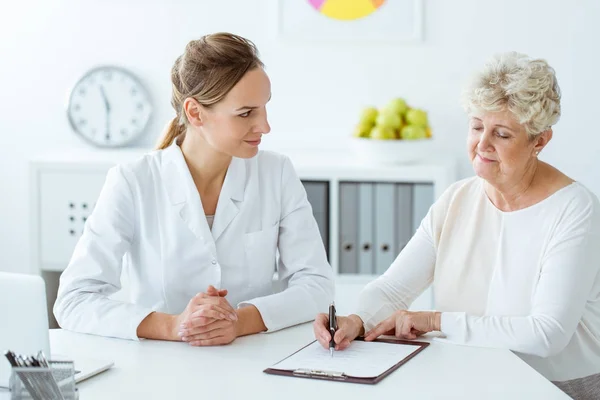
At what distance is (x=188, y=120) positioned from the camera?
2268 millimetres

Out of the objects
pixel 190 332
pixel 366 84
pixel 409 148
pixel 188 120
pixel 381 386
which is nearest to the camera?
pixel 381 386

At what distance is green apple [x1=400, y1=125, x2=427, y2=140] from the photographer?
11.6 ft

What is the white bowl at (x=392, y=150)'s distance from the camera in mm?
3510

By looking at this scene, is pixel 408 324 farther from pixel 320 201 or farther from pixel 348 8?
pixel 348 8

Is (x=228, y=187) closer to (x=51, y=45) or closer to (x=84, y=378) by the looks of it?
(x=84, y=378)

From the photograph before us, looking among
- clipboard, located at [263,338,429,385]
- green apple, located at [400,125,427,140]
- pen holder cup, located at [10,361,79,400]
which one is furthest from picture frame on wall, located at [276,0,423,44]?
pen holder cup, located at [10,361,79,400]

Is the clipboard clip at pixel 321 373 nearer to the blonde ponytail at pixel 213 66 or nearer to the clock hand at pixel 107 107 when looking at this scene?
the blonde ponytail at pixel 213 66

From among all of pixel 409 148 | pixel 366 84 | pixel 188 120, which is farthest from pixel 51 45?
pixel 188 120

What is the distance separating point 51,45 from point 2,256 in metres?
0.96

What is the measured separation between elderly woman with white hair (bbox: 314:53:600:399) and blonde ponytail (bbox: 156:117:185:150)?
64cm

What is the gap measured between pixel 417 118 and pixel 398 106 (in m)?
0.10

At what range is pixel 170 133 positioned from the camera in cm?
235

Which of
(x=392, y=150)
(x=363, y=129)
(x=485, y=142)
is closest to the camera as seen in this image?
(x=485, y=142)

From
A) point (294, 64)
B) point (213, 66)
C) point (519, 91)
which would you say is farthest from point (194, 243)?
point (294, 64)
